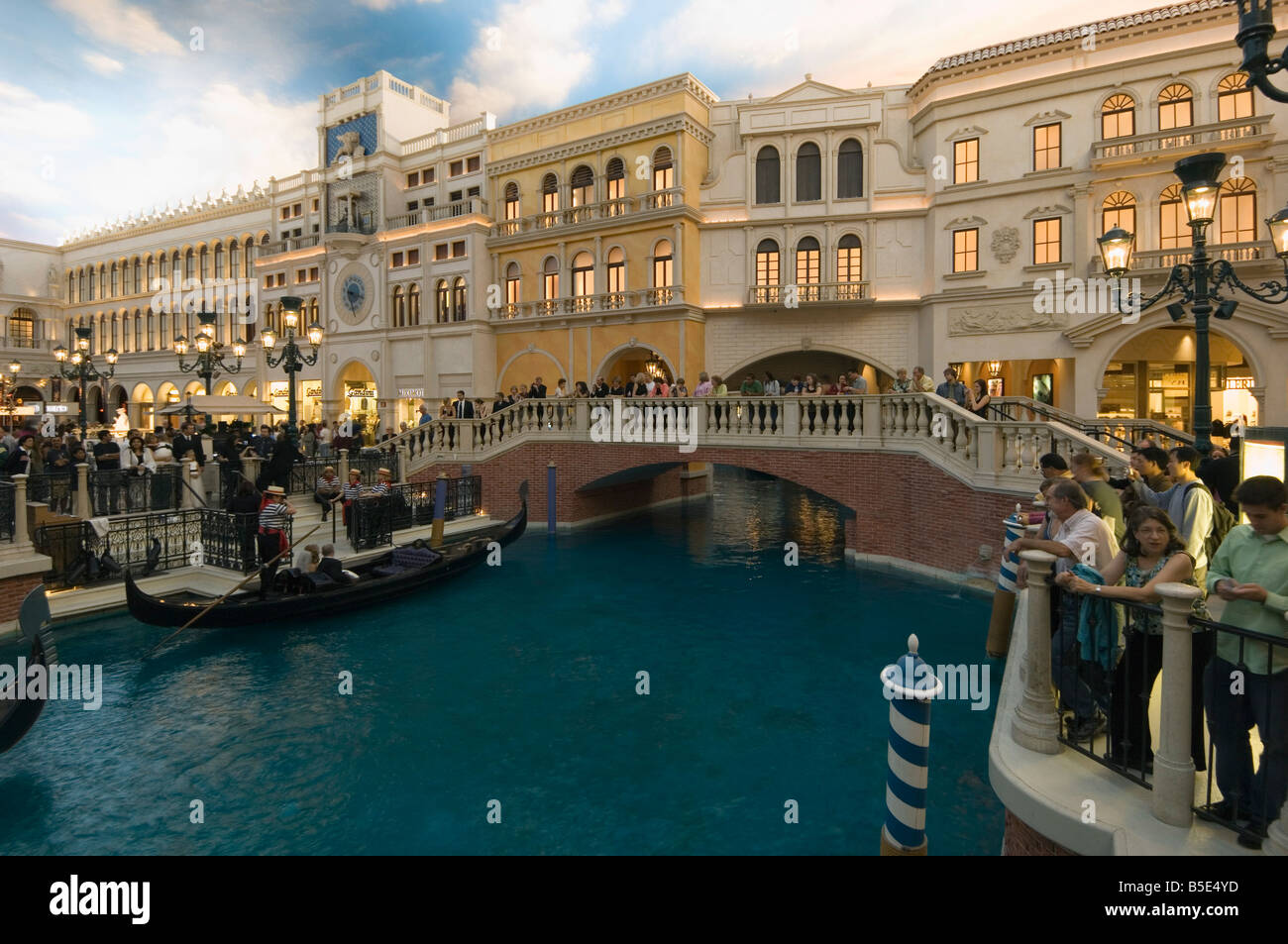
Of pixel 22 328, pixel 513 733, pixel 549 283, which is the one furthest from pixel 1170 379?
pixel 22 328

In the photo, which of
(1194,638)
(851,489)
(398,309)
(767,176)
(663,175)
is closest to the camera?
(1194,638)

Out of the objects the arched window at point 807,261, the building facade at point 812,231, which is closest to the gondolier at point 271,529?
the building facade at point 812,231

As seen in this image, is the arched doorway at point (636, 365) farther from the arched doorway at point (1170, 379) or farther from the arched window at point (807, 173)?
the arched doorway at point (1170, 379)

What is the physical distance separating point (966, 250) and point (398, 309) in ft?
72.4

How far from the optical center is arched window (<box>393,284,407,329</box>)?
29047 millimetres

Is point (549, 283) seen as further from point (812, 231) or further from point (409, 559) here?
point (409, 559)

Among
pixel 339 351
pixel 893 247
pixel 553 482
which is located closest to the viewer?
pixel 553 482

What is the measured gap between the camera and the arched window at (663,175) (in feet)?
72.6

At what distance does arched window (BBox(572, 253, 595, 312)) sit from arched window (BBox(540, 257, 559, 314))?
829 mm

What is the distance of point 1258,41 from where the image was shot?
5.22 m

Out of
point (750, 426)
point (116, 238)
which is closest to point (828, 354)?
point (750, 426)
